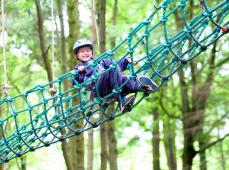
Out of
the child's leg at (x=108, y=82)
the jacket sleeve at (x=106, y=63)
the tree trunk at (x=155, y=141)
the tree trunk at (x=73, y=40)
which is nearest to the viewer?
the child's leg at (x=108, y=82)

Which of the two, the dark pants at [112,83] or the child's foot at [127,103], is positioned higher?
the dark pants at [112,83]

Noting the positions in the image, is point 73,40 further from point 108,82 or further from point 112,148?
point 112,148

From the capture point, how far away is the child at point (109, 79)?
12.5ft

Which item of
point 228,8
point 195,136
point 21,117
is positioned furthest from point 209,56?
point 228,8

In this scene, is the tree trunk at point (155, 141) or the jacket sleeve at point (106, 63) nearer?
the jacket sleeve at point (106, 63)

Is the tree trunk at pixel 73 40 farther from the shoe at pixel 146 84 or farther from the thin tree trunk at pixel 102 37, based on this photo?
the shoe at pixel 146 84

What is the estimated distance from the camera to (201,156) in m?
8.47

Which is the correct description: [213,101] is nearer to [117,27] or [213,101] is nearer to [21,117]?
[117,27]

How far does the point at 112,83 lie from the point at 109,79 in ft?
0.12

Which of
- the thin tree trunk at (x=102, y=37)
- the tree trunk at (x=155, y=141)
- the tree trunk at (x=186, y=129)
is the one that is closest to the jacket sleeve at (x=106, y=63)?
the thin tree trunk at (x=102, y=37)

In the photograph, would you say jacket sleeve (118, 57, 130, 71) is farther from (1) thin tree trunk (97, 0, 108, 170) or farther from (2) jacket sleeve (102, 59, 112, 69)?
(1) thin tree trunk (97, 0, 108, 170)

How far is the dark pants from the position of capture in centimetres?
380

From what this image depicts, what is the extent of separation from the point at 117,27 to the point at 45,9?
1.70 metres

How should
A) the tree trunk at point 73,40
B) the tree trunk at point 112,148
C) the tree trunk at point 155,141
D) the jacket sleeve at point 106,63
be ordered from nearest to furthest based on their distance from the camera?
the jacket sleeve at point 106,63 < the tree trunk at point 73,40 < the tree trunk at point 112,148 < the tree trunk at point 155,141
